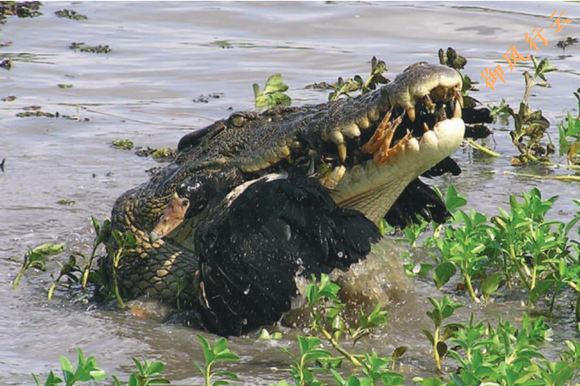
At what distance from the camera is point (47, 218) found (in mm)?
6277

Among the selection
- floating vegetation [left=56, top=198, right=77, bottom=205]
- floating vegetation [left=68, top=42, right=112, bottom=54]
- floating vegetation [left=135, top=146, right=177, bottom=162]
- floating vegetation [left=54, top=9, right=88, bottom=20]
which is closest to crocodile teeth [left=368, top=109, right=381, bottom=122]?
floating vegetation [left=56, top=198, right=77, bottom=205]

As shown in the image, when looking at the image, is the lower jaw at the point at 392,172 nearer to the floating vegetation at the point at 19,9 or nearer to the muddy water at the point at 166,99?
the muddy water at the point at 166,99

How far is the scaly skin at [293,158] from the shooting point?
376 centimetres

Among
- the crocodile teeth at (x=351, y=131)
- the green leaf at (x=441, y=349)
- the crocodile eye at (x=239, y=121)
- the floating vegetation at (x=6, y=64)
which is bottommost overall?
the green leaf at (x=441, y=349)

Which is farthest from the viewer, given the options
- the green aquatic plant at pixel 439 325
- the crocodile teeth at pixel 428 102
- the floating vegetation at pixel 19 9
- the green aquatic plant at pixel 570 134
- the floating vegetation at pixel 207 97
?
the floating vegetation at pixel 19 9

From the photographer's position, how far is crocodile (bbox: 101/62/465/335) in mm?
3791

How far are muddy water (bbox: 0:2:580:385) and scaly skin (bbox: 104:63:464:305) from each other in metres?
0.29

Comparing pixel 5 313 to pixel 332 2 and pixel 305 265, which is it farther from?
pixel 332 2

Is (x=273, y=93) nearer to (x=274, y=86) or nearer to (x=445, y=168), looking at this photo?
(x=274, y=86)

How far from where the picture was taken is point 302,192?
3.96 m

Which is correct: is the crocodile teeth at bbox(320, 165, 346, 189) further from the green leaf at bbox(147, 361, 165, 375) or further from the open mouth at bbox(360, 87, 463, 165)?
the green leaf at bbox(147, 361, 165, 375)

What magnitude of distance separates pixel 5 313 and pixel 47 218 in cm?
169

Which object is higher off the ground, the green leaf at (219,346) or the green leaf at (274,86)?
the green leaf at (274,86)

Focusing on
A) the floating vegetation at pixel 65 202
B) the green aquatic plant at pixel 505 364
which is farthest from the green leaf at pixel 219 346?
the floating vegetation at pixel 65 202
